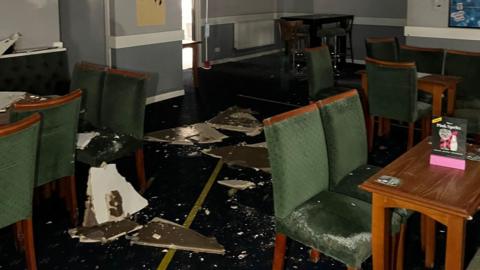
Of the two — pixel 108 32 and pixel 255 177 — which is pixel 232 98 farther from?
pixel 255 177

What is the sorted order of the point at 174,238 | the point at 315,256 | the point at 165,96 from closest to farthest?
the point at 315,256 → the point at 174,238 → the point at 165,96

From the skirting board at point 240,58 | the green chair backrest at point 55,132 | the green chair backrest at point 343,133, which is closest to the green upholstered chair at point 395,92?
the green chair backrest at point 343,133

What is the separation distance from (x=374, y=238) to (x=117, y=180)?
76.2 inches

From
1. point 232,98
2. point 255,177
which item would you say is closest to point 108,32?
point 232,98

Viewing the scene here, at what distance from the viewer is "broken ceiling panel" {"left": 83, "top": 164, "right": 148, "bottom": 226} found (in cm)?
345

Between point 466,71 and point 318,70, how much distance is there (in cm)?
134

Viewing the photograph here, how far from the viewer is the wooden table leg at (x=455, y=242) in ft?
6.57

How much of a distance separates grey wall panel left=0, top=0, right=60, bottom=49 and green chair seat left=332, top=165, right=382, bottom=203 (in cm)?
399

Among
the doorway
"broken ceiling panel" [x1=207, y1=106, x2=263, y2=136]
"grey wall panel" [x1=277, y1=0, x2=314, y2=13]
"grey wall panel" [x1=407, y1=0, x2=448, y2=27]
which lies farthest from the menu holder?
"grey wall panel" [x1=277, y1=0, x2=314, y2=13]

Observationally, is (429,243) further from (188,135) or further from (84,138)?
(188,135)

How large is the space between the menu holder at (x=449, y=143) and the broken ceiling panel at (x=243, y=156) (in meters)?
2.16


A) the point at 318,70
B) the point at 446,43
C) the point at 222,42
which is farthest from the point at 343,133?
the point at 222,42

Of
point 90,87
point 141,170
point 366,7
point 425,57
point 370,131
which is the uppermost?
point 366,7

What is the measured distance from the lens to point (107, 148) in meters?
3.68
